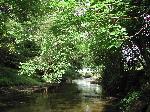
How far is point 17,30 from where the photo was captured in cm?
3562

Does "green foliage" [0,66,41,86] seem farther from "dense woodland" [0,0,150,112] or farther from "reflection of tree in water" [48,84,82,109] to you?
"reflection of tree in water" [48,84,82,109]

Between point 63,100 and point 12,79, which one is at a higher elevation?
point 12,79

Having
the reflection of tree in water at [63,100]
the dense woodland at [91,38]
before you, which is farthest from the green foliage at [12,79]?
the reflection of tree in water at [63,100]

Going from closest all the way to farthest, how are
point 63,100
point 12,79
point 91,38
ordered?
point 91,38 → point 63,100 → point 12,79

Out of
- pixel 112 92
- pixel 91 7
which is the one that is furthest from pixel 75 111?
pixel 91 7

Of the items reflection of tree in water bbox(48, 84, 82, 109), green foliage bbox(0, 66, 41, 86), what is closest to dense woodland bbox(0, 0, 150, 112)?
green foliage bbox(0, 66, 41, 86)

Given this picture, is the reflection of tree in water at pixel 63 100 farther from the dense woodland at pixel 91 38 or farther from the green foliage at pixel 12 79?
the green foliage at pixel 12 79

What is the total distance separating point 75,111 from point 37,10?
10702mm

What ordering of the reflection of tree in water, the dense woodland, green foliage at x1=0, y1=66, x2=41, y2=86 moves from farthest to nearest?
green foliage at x1=0, y1=66, x2=41, y2=86 → the reflection of tree in water → the dense woodland

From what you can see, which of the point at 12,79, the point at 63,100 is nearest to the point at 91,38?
the point at 63,100

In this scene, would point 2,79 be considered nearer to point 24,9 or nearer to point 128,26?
point 24,9

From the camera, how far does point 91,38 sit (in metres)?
21.4

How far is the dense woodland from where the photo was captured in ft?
50.1

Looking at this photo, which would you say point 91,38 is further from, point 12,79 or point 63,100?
point 12,79
